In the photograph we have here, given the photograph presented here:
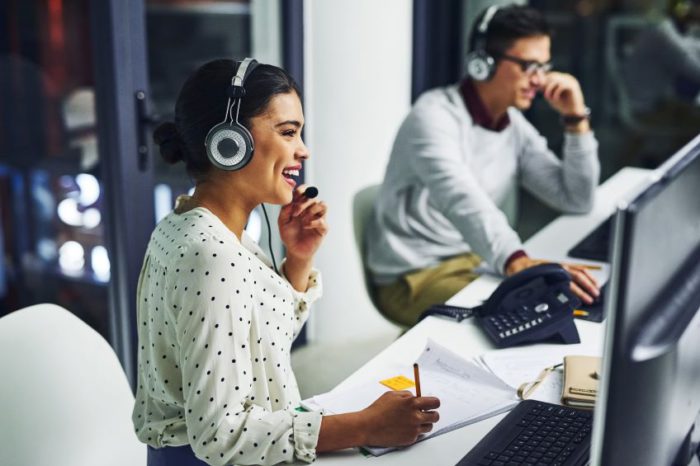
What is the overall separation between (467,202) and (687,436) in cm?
124

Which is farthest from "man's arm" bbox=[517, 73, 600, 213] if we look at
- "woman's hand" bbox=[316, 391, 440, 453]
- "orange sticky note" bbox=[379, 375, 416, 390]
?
"woman's hand" bbox=[316, 391, 440, 453]

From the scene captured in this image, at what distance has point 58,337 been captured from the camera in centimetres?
139

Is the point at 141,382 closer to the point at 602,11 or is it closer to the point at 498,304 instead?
the point at 498,304

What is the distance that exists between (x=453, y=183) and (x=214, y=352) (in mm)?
1253

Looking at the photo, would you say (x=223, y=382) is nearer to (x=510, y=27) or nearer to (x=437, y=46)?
(x=510, y=27)

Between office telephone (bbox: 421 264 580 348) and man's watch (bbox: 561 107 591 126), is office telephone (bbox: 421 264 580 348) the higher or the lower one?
the lower one

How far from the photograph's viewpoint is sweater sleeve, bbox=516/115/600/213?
8.38ft

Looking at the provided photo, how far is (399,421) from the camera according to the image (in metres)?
1.21

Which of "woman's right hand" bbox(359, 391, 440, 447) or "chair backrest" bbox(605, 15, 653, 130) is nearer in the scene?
"woman's right hand" bbox(359, 391, 440, 447)

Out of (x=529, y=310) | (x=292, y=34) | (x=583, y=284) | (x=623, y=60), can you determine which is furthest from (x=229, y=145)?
(x=623, y=60)

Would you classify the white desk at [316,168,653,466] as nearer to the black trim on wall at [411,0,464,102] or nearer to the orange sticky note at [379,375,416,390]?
the orange sticky note at [379,375,416,390]

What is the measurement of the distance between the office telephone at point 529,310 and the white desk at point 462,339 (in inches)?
1.2

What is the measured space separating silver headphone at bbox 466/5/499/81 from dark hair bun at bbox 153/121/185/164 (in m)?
1.24

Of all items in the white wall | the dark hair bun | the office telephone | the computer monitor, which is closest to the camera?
the computer monitor
